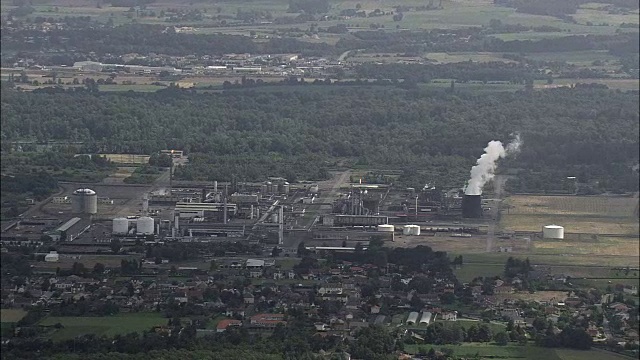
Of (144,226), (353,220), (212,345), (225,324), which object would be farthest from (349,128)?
(212,345)

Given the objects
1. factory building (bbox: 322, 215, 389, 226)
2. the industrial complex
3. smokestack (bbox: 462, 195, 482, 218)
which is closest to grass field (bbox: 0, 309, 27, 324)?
the industrial complex

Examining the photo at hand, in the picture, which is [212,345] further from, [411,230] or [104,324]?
[411,230]

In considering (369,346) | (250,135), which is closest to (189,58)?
(250,135)

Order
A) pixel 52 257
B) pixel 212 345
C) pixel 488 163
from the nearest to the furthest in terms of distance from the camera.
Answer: pixel 212 345 < pixel 52 257 < pixel 488 163

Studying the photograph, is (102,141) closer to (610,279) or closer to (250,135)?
(250,135)

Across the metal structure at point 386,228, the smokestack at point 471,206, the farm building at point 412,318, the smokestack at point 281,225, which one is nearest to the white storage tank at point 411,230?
the metal structure at point 386,228

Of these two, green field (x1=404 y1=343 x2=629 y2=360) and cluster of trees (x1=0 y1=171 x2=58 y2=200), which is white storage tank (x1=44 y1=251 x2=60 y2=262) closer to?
cluster of trees (x1=0 y1=171 x2=58 y2=200)

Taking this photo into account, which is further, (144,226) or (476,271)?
(144,226)
